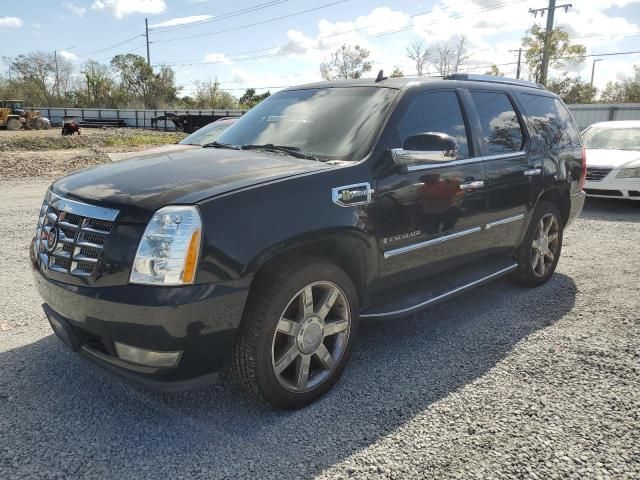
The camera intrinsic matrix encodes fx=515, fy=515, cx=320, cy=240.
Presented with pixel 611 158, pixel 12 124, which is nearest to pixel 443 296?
pixel 611 158

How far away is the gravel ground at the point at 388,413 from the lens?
2.48 m

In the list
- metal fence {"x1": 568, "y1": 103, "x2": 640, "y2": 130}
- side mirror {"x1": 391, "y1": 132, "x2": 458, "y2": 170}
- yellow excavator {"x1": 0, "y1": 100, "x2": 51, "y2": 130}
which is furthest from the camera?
yellow excavator {"x1": 0, "y1": 100, "x2": 51, "y2": 130}

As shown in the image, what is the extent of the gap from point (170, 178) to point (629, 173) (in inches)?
359

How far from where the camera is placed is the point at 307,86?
4246 millimetres

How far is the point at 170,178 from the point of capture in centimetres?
280

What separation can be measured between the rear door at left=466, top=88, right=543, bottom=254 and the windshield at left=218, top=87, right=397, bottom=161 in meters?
1.01

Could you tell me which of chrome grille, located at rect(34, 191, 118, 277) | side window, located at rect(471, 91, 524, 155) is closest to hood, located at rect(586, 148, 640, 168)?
side window, located at rect(471, 91, 524, 155)

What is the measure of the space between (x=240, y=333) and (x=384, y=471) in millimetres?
972

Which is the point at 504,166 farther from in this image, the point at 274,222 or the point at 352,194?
the point at 274,222

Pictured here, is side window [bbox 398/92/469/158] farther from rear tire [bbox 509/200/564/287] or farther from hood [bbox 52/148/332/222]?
rear tire [bbox 509/200/564/287]

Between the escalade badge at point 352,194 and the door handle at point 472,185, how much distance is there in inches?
39.4

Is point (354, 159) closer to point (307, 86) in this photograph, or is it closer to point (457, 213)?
point (457, 213)

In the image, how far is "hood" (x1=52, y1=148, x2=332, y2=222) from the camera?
2.53 meters

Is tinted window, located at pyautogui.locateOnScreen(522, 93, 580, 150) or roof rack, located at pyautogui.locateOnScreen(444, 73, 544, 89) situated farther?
tinted window, located at pyautogui.locateOnScreen(522, 93, 580, 150)
